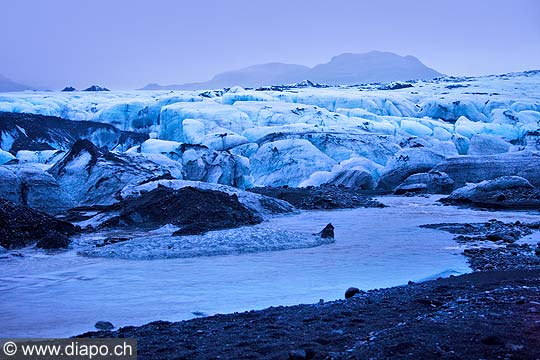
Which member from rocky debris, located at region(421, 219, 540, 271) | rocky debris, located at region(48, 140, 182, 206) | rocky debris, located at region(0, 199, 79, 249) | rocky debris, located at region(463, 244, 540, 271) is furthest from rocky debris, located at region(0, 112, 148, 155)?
rocky debris, located at region(463, 244, 540, 271)

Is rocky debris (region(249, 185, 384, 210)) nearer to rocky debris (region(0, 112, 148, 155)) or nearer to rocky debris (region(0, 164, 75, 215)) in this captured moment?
rocky debris (region(0, 164, 75, 215))

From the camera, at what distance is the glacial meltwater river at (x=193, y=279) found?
607 centimetres

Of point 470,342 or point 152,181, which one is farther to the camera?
point 152,181

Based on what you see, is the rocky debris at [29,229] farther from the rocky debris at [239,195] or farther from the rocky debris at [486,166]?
the rocky debris at [486,166]

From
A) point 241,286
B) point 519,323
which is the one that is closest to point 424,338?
point 519,323

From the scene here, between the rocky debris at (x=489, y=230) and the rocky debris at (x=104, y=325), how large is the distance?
7895mm

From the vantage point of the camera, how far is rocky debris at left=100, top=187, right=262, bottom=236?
14391 mm

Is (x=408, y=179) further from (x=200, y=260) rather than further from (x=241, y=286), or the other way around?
(x=241, y=286)

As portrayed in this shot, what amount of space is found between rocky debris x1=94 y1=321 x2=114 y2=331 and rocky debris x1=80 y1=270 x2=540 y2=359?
12.1 inches

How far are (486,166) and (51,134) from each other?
96.2 ft

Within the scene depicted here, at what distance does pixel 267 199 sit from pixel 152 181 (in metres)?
3.86

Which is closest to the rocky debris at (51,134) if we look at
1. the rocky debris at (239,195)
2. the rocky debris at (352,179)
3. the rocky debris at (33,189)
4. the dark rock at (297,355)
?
the rocky debris at (33,189)

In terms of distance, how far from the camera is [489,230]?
42.7ft

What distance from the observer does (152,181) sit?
18812 mm
